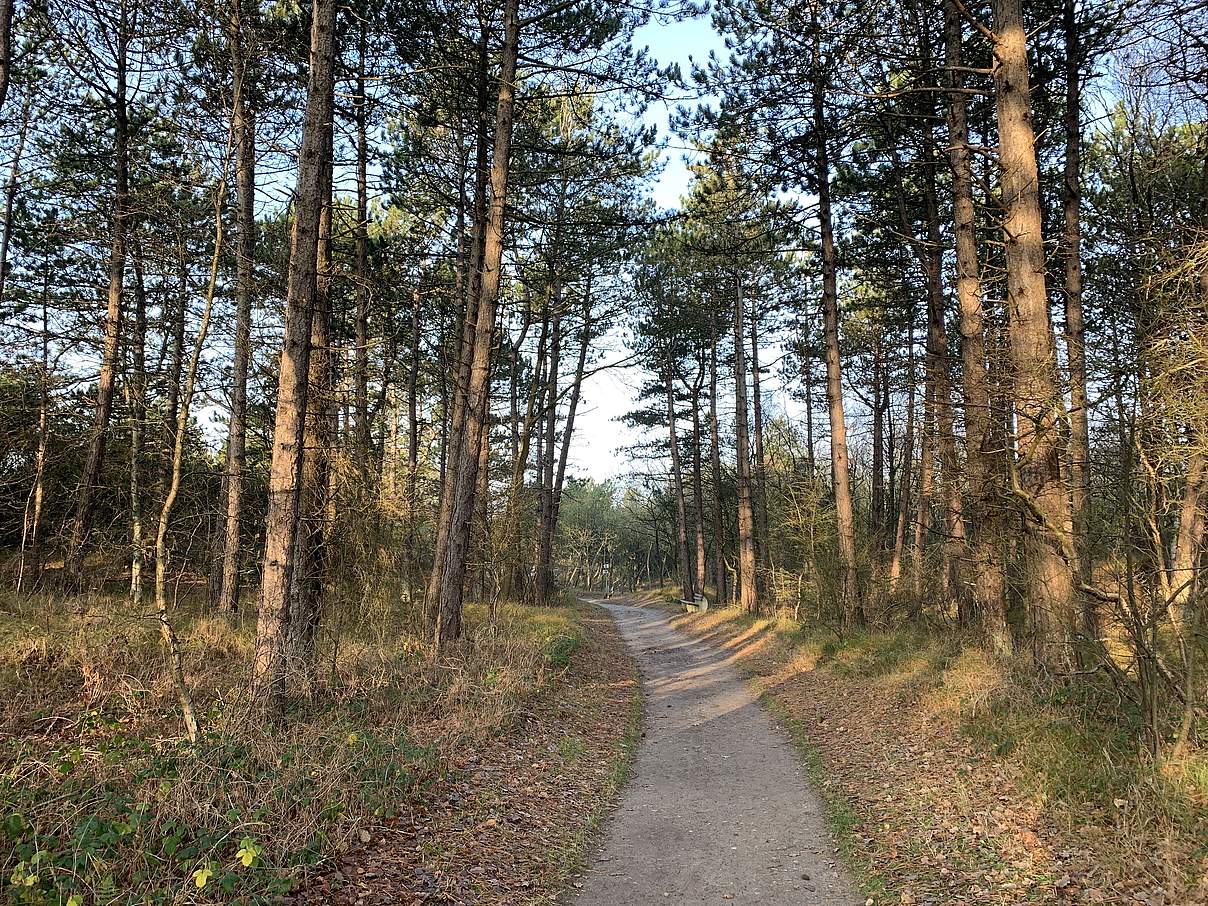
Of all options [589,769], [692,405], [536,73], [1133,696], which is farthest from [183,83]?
[692,405]

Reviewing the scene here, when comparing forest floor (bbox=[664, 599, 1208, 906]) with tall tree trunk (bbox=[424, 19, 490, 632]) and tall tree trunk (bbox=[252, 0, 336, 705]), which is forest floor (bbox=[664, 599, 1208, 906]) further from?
tall tree trunk (bbox=[424, 19, 490, 632])

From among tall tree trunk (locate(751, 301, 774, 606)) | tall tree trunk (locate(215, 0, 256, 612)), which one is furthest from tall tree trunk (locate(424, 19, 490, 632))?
tall tree trunk (locate(751, 301, 774, 606))

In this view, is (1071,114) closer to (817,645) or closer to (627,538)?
(817,645)

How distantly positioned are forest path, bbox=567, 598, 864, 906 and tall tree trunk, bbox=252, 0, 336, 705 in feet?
11.3

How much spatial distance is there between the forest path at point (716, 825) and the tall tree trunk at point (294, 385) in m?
3.44

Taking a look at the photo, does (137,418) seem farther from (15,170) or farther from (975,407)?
(975,407)

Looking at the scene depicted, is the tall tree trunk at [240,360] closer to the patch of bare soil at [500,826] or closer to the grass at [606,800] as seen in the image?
the patch of bare soil at [500,826]

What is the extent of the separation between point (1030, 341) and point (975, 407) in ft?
2.73

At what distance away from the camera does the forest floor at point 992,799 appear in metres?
3.90

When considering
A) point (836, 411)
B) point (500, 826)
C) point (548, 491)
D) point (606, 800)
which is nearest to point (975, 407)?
point (606, 800)

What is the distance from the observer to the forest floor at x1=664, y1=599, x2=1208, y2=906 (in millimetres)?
3898

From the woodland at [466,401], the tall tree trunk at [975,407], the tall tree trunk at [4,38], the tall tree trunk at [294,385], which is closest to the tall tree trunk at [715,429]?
the woodland at [466,401]

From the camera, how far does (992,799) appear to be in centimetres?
522

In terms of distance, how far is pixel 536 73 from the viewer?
432 inches
